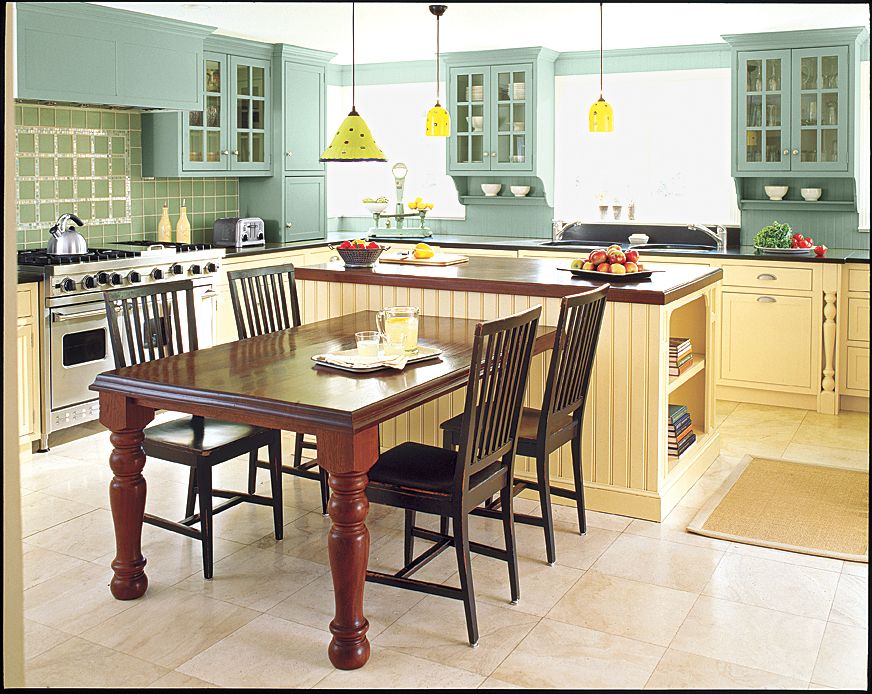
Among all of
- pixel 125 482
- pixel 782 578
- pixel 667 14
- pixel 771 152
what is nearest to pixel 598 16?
pixel 667 14

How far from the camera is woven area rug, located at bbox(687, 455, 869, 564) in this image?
3758 mm

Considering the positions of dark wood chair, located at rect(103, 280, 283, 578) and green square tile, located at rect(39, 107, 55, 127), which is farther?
green square tile, located at rect(39, 107, 55, 127)

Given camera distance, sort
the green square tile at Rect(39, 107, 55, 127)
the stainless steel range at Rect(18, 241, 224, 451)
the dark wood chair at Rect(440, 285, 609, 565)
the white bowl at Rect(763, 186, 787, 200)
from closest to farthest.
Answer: the dark wood chair at Rect(440, 285, 609, 565), the stainless steel range at Rect(18, 241, 224, 451), the green square tile at Rect(39, 107, 55, 127), the white bowl at Rect(763, 186, 787, 200)

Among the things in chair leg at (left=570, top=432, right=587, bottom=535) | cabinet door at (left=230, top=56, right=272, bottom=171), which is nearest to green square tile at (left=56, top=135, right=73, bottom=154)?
cabinet door at (left=230, top=56, right=272, bottom=171)

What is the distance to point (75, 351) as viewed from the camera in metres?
5.12

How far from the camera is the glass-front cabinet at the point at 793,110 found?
606 cm

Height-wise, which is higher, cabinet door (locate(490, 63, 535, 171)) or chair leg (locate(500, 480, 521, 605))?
cabinet door (locate(490, 63, 535, 171))

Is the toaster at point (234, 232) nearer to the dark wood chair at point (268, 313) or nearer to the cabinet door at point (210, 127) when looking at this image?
the cabinet door at point (210, 127)

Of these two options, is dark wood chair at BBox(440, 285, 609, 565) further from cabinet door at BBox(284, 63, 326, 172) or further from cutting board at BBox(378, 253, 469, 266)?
cabinet door at BBox(284, 63, 326, 172)

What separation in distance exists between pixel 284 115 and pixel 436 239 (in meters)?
1.48

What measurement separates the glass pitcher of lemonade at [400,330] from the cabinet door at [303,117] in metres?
4.04

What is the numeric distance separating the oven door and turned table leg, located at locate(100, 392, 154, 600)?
1.92 m

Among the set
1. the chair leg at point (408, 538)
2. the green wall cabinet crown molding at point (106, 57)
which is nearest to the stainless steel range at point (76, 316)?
the green wall cabinet crown molding at point (106, 57)

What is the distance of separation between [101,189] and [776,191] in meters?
4.52
